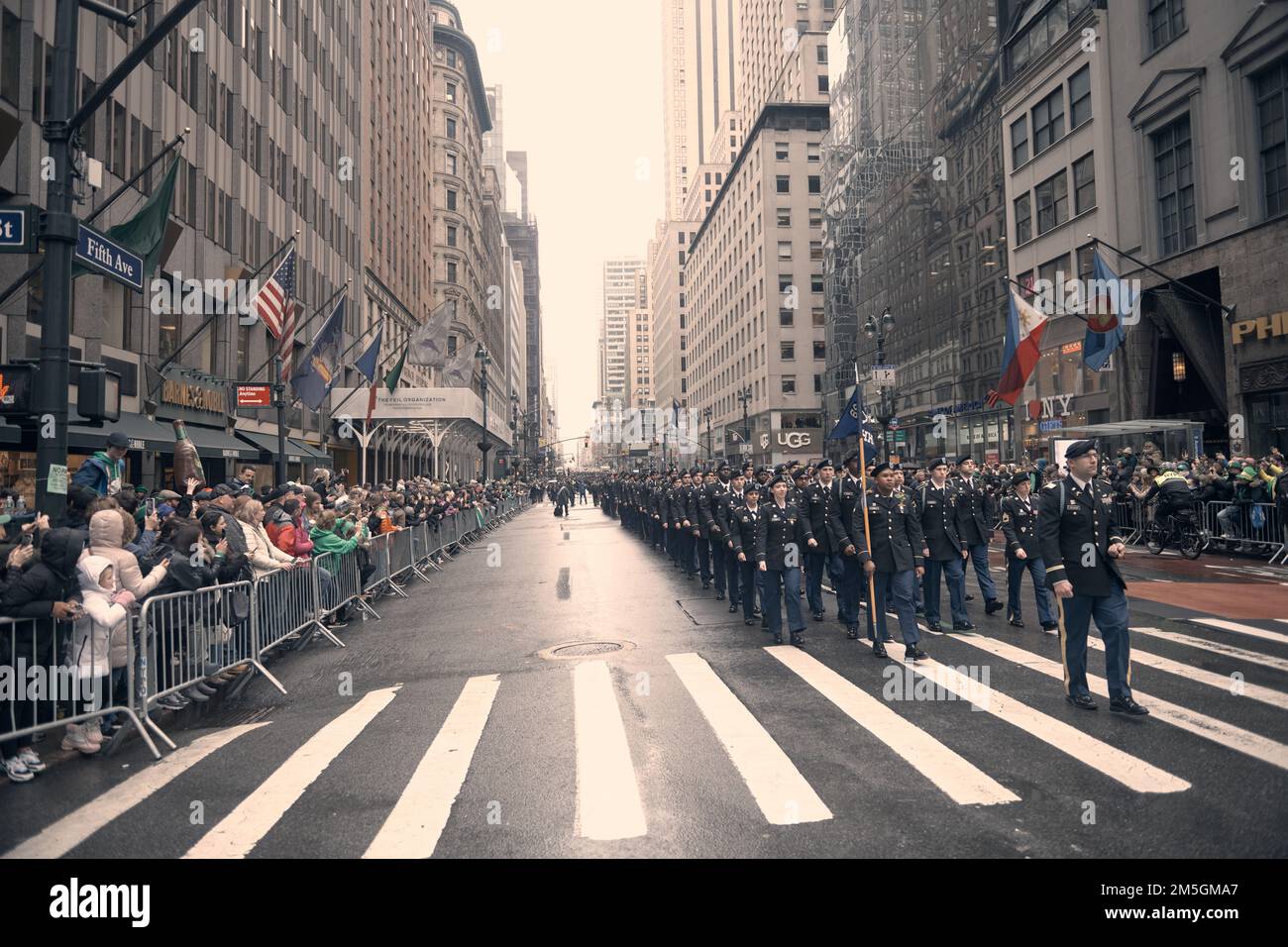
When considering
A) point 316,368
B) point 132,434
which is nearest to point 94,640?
point 132,434

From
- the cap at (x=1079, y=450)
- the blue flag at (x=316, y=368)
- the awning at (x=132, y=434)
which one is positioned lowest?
the cap at (x=1079, y=450)

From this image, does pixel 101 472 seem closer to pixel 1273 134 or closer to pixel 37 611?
pixel 37 611

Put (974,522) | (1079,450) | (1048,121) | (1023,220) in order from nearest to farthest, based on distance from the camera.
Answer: (1079,450), (974,522), (1048,121), (1023,220)

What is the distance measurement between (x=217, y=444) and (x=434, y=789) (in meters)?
20.9

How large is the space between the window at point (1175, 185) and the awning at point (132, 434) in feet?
101

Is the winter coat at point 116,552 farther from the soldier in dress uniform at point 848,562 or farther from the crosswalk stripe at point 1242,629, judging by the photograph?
the crosswalk stripe at point 1242,629

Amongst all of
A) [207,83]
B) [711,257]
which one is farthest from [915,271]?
[711,257]

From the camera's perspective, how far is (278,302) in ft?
61.2

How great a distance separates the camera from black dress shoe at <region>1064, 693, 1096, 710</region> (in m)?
6.60

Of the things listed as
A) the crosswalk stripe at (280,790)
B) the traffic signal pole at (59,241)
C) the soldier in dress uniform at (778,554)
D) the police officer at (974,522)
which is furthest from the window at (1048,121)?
the crosswalk stripe at (280,790)

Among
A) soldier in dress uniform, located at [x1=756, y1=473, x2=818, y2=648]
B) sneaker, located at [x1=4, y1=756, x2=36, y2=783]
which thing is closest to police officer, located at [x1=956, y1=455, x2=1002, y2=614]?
soldier in dress uniform, located at [x1=756, y1=473, x2=818, y2=648]

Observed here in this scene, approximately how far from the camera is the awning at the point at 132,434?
15.8 m
